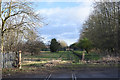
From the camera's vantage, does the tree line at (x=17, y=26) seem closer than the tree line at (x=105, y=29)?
No

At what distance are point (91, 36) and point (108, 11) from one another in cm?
139

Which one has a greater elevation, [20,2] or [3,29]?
[20,2]

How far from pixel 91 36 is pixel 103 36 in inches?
19.5

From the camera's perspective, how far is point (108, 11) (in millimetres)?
6645

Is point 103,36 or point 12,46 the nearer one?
point 103,36

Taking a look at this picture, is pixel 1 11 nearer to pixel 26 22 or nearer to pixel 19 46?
pixel 26 22

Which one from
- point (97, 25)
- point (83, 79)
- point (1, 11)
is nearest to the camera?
point (97, 25)

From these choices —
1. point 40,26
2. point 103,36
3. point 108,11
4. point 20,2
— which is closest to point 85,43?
point 103,36

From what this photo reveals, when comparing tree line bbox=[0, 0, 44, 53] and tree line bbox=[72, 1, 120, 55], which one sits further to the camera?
tree line bbox=[0, 0, 44, 53]

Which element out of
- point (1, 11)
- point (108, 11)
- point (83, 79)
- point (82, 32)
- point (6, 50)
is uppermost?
point (1, 11)

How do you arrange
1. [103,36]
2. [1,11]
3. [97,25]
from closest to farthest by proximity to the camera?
[103,36], [97,25], [1,11]

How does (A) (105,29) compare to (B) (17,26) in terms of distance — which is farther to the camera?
(B) (17,26)

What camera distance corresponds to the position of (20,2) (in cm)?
1081

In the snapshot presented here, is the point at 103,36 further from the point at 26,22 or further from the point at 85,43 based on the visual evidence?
the point at 26,22
